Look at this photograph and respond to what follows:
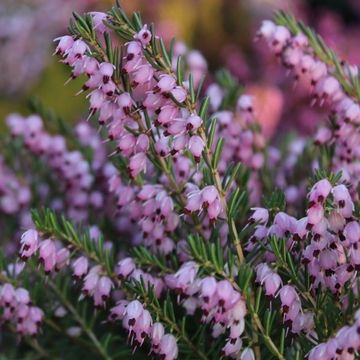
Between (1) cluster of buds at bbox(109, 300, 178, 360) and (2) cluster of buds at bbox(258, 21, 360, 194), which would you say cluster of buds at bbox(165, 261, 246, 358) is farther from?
(2) cluster of buds at bbox(258, 21, 360, 194)

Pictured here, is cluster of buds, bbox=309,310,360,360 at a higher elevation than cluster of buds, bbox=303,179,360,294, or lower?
lower

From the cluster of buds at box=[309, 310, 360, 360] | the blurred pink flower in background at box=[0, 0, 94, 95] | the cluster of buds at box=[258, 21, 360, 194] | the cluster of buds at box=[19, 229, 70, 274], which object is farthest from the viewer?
the blurred pink flower in background at box=[0, 0, 94, 95]

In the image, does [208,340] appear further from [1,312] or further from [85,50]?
[85,50]

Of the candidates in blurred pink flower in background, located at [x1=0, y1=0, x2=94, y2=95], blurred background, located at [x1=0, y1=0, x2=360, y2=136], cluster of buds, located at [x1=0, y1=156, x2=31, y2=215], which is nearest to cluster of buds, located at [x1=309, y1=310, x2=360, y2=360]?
cluster of buds, located at [x1=0, y1=156, x2=31, y2=215]

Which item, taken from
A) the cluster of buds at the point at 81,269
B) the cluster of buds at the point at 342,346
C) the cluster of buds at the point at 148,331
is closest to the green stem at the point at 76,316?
the cluster of buds at the point at 81,269

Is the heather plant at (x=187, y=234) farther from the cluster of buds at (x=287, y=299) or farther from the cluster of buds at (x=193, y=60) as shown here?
the cluster of buds at (x=193, y=60)
